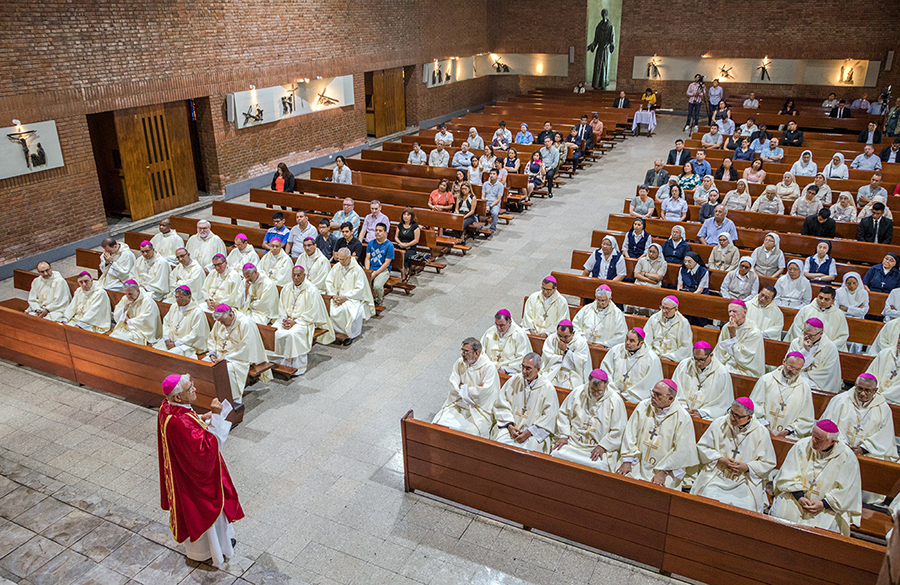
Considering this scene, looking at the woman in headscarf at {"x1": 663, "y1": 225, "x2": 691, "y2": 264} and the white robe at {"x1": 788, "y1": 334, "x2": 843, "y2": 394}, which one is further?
the woman in headscarf at {"x1": 663, "y1": 225, "x2": 691, "y2": 264}

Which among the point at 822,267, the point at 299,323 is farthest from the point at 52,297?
the point at 822,267

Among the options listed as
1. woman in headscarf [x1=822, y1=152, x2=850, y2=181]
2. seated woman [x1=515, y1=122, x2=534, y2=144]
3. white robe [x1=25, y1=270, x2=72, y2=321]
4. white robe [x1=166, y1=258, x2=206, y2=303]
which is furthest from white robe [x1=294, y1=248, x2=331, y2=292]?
woman in headscarf [x1=822, y1=152, x2=850, y2=181]

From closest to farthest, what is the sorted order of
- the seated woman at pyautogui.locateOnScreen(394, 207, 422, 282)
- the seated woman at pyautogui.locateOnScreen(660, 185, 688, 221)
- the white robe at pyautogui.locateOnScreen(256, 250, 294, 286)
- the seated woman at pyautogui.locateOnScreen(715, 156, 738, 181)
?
the white robe at pyautogui.locateOnScreen(256, 250, 294, 286) < the seated woman at pyautogui.locateOnScreen(394, 207, 422, 282) < the seated woman at pyautogui.locateOnScreen(660, 185, 688, 221) < the seated woman at pyautogui.locateOnScreen(715, 156, 738, 181)

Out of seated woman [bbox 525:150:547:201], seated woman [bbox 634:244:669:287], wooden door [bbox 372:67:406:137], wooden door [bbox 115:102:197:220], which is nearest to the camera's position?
seated woman [bbox 634:244:669:287]

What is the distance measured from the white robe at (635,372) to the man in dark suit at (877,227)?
17.9 ft

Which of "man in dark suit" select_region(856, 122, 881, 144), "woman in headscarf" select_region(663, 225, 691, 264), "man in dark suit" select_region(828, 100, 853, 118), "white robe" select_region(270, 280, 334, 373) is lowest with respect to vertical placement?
"white robe" select_region(270, 280, 334, 373)

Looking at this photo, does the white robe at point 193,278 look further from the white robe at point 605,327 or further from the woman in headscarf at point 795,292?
the woman in headscarf at point 795,292

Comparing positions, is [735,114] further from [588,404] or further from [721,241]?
[588,404]

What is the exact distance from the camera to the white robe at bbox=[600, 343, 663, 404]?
656 centimetres

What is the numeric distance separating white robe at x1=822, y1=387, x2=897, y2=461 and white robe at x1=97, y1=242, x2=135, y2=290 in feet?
29.1

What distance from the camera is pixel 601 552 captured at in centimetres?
519

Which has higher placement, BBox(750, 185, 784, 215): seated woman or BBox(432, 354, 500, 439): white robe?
BBox(750, 185, 784, 215): seated woman

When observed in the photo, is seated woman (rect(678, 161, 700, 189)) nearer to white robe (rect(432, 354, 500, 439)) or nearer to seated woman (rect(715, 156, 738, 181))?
seated woman (rect(715, 156, 738, 181))

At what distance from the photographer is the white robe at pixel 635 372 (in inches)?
258
